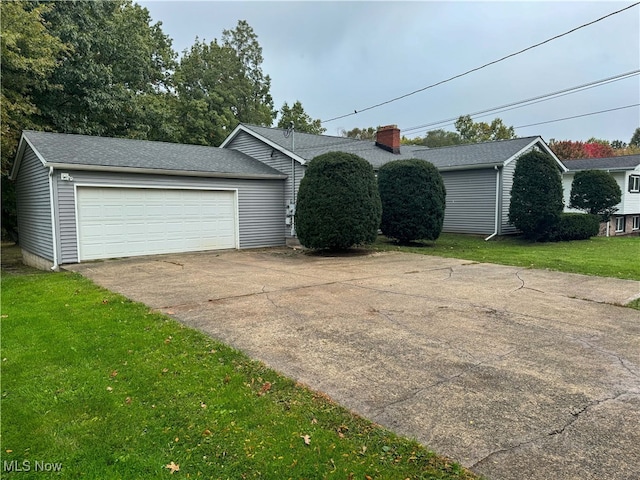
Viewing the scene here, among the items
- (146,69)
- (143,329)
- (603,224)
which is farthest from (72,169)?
(603,224)

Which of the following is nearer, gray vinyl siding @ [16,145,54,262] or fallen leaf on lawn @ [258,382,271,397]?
fallen leaf on lawn @ [258,382,271,397]

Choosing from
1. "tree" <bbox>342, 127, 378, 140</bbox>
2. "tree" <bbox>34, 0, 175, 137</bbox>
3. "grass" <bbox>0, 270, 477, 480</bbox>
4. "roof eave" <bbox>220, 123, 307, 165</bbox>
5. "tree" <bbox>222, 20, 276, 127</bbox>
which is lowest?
"grass" <bbox>0, 270, 477, 480</bbox>

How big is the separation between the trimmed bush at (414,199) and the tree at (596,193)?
9.18m

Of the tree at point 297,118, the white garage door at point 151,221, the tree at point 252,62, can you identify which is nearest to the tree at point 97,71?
the white garage door at point 151,221

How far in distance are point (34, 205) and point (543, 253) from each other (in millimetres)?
15375

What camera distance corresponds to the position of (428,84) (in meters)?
13.5

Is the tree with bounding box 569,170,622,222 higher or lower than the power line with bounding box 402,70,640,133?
lower

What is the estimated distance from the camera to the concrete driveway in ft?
8.46

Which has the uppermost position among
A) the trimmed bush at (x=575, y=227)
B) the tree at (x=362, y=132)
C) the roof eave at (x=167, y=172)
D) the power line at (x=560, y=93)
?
the tree at (x=362, y=132)

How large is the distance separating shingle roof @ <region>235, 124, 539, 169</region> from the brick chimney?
1.03 ft

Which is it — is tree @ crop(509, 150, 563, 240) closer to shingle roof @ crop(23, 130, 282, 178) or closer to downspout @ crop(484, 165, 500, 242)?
downspout @ crop(484, 165, 500, 242)

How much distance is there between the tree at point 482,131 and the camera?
41156mm

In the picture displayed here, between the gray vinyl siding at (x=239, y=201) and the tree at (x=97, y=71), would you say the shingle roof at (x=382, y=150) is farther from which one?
the tree at (x=97, y=71)

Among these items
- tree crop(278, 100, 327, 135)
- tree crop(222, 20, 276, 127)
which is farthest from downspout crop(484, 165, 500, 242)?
tree crop(222, 20, 276, 127)
